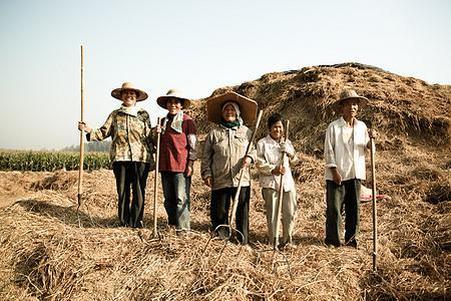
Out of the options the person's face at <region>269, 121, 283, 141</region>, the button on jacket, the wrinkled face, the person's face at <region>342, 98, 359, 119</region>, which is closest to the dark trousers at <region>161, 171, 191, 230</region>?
A: the button on jacket

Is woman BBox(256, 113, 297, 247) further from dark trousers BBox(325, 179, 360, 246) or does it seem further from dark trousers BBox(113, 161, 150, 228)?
dark trousers BBox(113, 161, 150, 228)

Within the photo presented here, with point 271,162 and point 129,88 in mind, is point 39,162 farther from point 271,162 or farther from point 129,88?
point 271,162

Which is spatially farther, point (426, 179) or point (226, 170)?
point (426, 179)

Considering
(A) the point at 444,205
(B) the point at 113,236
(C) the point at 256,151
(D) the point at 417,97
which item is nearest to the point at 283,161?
(C) the point at 256,151

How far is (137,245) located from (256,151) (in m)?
1.69

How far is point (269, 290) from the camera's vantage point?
302cm

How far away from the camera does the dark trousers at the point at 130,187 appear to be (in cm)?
477

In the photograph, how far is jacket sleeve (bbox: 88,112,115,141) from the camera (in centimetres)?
477

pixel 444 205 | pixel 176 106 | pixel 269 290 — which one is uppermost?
pixel 176 106

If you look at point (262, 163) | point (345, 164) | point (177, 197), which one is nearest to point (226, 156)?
point (262, 163)

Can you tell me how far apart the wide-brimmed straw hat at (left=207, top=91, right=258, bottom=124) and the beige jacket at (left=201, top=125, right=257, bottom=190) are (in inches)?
14.0

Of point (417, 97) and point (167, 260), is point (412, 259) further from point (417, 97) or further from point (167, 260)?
point (417, 97)

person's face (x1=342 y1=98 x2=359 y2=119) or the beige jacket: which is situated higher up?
person's face (x1=342 y1=98 x2=359 y2=119)

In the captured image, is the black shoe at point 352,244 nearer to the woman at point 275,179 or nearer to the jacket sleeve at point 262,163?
the woman at point 275,179
